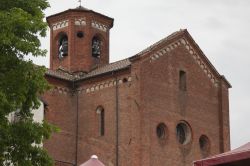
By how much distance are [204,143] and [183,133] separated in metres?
1.79

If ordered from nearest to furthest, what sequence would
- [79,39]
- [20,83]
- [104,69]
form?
[20,83] → [104,69] → [79,39]

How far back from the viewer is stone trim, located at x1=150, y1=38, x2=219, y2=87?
1612 inches

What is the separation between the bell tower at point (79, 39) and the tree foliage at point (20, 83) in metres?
25.2

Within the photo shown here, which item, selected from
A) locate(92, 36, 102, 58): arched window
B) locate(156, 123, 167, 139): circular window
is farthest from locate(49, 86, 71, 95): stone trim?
locate(156, 123, 167, 139): circular window

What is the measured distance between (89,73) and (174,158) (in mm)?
7363

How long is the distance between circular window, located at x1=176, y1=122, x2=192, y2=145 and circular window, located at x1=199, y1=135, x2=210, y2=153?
1118 millimetres

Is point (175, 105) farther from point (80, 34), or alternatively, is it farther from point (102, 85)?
point (80, 34)

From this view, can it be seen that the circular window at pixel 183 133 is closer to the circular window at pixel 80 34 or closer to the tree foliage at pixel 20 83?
the circular window at pixel 80 34

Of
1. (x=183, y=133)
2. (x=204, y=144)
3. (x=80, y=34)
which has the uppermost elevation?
(x=80, y=34)

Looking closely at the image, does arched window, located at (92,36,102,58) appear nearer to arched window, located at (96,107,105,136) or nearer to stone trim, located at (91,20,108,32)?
stone trim, located at (91,20,108,32)

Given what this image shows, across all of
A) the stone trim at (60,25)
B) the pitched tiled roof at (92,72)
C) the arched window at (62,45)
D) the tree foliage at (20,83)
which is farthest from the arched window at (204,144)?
the tree foliage at (20,83)

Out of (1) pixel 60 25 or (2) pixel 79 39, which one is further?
(1) pixel 60 25

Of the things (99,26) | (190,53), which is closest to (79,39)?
(99,26)

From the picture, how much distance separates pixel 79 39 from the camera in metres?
45.8
